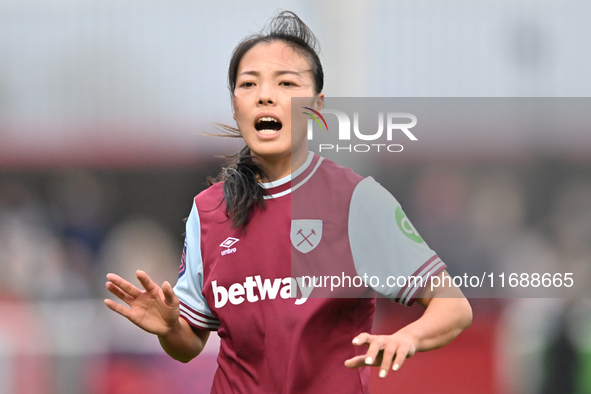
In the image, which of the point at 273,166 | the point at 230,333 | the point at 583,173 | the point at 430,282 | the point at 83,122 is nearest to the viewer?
the point at 430,282

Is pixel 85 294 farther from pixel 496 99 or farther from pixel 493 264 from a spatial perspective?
pixel 496 99

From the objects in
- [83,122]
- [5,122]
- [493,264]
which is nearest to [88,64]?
[83,122]

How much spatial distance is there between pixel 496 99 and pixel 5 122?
402cm

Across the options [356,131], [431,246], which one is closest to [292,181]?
[356,131]

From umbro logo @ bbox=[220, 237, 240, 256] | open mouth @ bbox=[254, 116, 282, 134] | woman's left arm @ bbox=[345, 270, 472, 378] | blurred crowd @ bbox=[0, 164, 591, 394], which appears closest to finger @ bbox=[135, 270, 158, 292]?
umbro logo @ bbox=[220, 237, 240, 256]

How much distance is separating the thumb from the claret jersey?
4.5 inches

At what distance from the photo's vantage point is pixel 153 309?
178cm

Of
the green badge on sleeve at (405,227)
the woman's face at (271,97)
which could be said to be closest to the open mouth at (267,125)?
the woman's face at (271,97)

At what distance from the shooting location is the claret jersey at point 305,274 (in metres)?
1.61

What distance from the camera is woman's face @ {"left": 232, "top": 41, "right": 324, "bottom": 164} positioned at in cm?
176

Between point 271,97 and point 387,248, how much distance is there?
61 centimetres

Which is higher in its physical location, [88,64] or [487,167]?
[88,64]

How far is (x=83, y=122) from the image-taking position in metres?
4.61

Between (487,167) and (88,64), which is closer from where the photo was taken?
(487,167)
